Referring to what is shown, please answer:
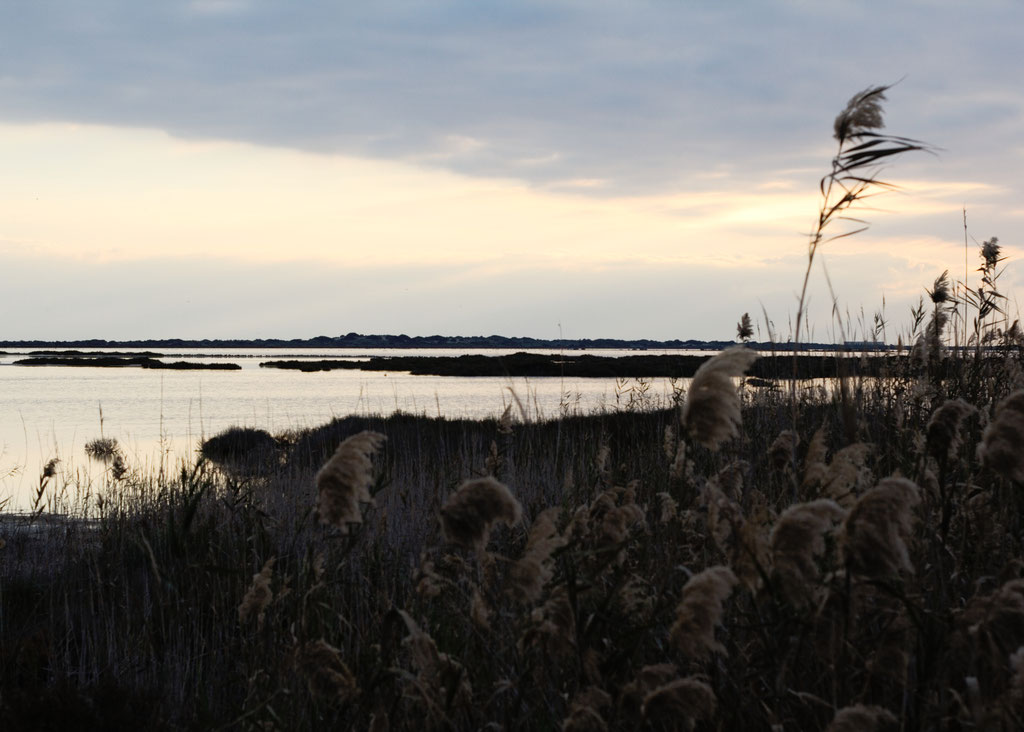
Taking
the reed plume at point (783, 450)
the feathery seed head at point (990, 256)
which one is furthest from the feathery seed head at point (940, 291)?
the reed plume at point (783, 450)

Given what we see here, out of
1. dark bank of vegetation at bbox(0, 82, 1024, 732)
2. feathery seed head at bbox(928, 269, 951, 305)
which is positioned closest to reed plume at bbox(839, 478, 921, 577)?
dark bank of vegetation at bbox(0, 82, 1024, 732)

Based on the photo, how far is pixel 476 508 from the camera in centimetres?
212

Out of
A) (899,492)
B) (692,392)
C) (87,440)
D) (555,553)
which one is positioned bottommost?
(87,440)

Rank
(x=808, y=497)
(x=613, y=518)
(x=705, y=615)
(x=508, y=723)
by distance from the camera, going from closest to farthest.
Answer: (x=705, y=615) < (x=508, y=723) < (x=613, y=518) < (x=808, y=497)

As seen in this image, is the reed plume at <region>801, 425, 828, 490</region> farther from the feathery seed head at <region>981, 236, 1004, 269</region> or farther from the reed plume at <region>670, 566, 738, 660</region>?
the feathery seed head at <region>981, 236, 1004, 269</region>

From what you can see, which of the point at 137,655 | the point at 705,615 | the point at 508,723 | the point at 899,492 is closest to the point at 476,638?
the point at 508,723

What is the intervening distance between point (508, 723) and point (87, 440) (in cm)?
2205

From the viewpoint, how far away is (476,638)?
10.5 ft

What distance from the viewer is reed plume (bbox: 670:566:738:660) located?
212 cm

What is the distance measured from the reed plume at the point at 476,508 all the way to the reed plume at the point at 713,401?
57 centimetres

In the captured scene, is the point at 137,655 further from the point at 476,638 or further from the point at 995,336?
the point at 995,336

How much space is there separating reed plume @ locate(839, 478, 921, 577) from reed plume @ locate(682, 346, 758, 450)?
0.45 m

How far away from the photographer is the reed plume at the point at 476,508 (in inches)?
83.4

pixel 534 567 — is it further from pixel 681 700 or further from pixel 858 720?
pixel 858 720
